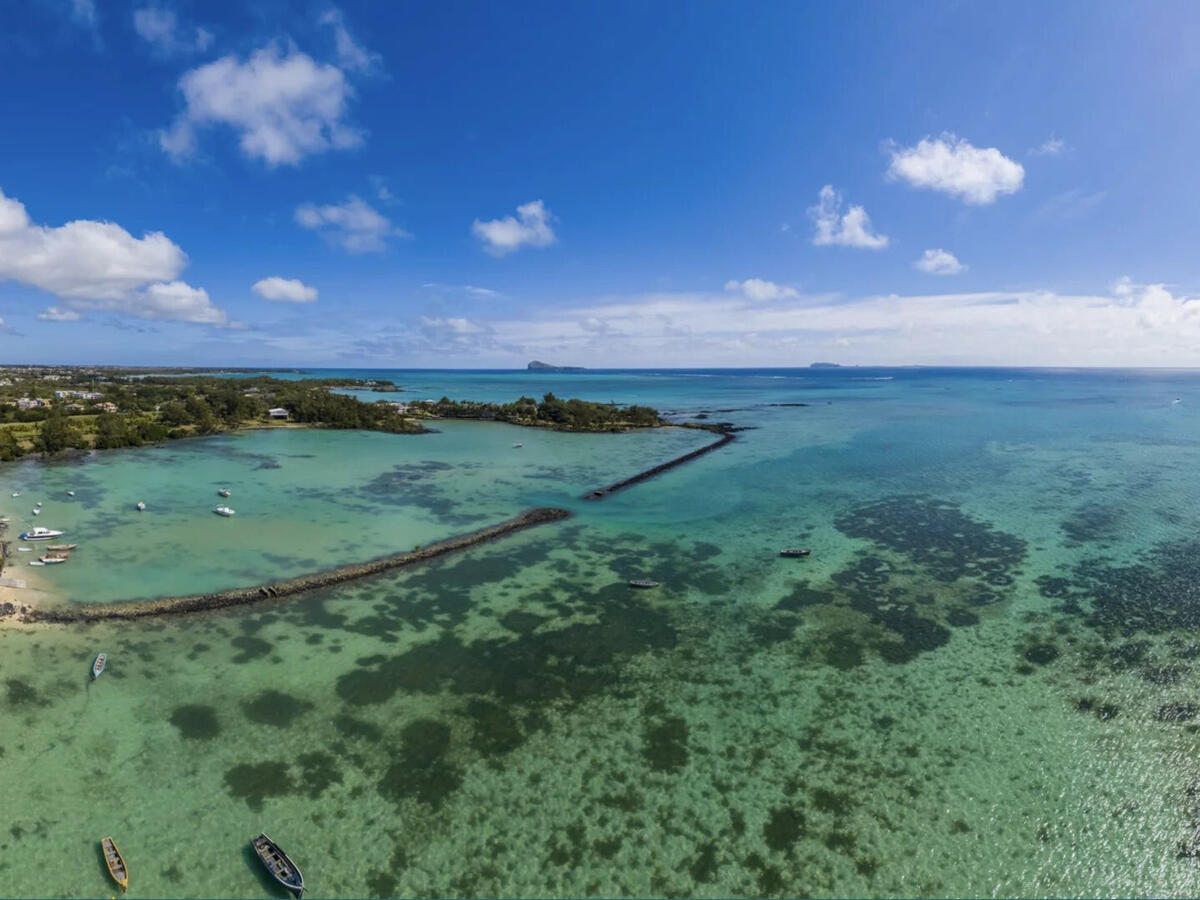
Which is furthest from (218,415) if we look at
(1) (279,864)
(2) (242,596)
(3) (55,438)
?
(1) (279,864)

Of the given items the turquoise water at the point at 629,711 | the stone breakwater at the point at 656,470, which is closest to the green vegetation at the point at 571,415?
the stone breakwater at the point at 656,470

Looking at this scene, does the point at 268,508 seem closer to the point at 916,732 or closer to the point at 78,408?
the point at 916,732

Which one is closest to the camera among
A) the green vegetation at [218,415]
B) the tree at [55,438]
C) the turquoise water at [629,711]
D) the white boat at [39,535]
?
the turquoise water at [629,711]

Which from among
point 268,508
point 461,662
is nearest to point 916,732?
point 461,662

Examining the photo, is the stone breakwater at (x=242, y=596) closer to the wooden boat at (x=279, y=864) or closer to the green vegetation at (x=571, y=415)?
the wooden boat at (x=279, y=864)

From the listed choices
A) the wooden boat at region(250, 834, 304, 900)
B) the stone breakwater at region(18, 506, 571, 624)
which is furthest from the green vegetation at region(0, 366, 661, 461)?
the wooden boat at region(250, 834, 304, 900)

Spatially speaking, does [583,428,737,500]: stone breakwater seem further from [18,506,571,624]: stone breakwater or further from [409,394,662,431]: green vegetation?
[409,394,662,431]: green vegetation
